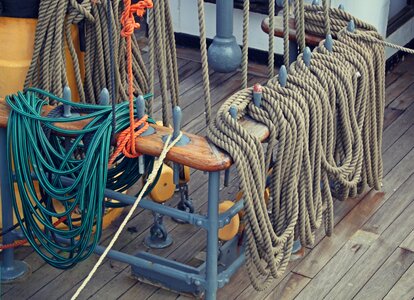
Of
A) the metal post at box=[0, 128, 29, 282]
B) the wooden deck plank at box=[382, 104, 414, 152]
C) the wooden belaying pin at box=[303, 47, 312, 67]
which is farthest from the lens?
the wooden deck plank at box=[382, 104, 414, 152]

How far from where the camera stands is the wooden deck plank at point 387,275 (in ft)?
14.5

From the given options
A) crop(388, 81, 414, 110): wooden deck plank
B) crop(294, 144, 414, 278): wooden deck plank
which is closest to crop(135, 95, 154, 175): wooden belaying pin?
crop(294, 144, 414, 278): wooden deck plank

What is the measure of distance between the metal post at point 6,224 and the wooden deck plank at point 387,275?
149cm

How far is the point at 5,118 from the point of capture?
4.15 meters

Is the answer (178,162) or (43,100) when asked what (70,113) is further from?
(178,162)

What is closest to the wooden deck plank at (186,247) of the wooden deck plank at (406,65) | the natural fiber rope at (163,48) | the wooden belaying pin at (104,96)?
the natural fiber rope at (163,48)

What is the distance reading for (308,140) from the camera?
4.32 meters

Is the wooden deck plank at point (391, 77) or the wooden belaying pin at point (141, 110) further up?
the wooden belaying pin at point (141, 110)

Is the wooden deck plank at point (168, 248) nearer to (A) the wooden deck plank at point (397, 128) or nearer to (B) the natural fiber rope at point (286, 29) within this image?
(B) the natural fiber rope at point (286, 29)

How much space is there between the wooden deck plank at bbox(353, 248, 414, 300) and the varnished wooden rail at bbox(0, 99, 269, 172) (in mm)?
899

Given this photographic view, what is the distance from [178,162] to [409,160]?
6.74ft

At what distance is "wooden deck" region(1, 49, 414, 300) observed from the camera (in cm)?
442

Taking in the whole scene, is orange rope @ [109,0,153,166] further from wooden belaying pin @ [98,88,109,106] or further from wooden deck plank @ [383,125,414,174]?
wooden deck plank @ [383,125,414,174]

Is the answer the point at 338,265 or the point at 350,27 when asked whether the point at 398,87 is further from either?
the point at 338,265
